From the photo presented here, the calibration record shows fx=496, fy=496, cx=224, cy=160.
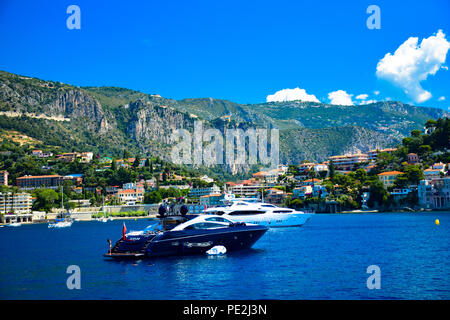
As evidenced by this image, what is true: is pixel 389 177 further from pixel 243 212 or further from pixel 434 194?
pixel 243 212

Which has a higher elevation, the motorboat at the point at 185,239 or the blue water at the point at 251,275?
the motorboat at the point at 185,239

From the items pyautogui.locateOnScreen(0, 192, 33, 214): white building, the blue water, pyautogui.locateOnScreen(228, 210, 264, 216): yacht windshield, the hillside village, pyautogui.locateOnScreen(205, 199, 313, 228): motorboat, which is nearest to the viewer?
the blue water

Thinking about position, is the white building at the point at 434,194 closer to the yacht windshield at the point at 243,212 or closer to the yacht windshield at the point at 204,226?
the yacht windshield at the point at 243,212

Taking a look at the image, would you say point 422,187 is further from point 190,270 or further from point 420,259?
point 190,270

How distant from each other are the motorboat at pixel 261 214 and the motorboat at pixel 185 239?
104 ft

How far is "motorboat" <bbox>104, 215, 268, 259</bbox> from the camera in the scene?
3709cm

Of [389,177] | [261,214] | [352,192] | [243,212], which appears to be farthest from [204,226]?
[389,177]

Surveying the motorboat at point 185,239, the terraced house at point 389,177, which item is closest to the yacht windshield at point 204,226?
the motorboat at point 185,239

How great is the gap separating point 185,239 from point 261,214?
40.8 metres

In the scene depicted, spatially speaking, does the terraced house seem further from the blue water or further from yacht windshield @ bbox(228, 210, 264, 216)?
the blue water

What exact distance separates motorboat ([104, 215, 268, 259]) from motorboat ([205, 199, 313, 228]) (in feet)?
104

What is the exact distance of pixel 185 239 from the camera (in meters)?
37.9

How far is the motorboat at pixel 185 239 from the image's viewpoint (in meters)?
37.1

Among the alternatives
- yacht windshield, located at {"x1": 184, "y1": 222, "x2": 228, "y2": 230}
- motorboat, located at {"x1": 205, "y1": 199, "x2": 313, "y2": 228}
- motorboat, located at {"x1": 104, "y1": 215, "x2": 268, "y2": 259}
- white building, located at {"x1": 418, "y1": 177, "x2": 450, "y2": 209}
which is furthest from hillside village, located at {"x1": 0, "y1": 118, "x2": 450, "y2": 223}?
yacht windshield, located at {"x1": 184, "y1": 222, "x2": 228, "y2": 230}
